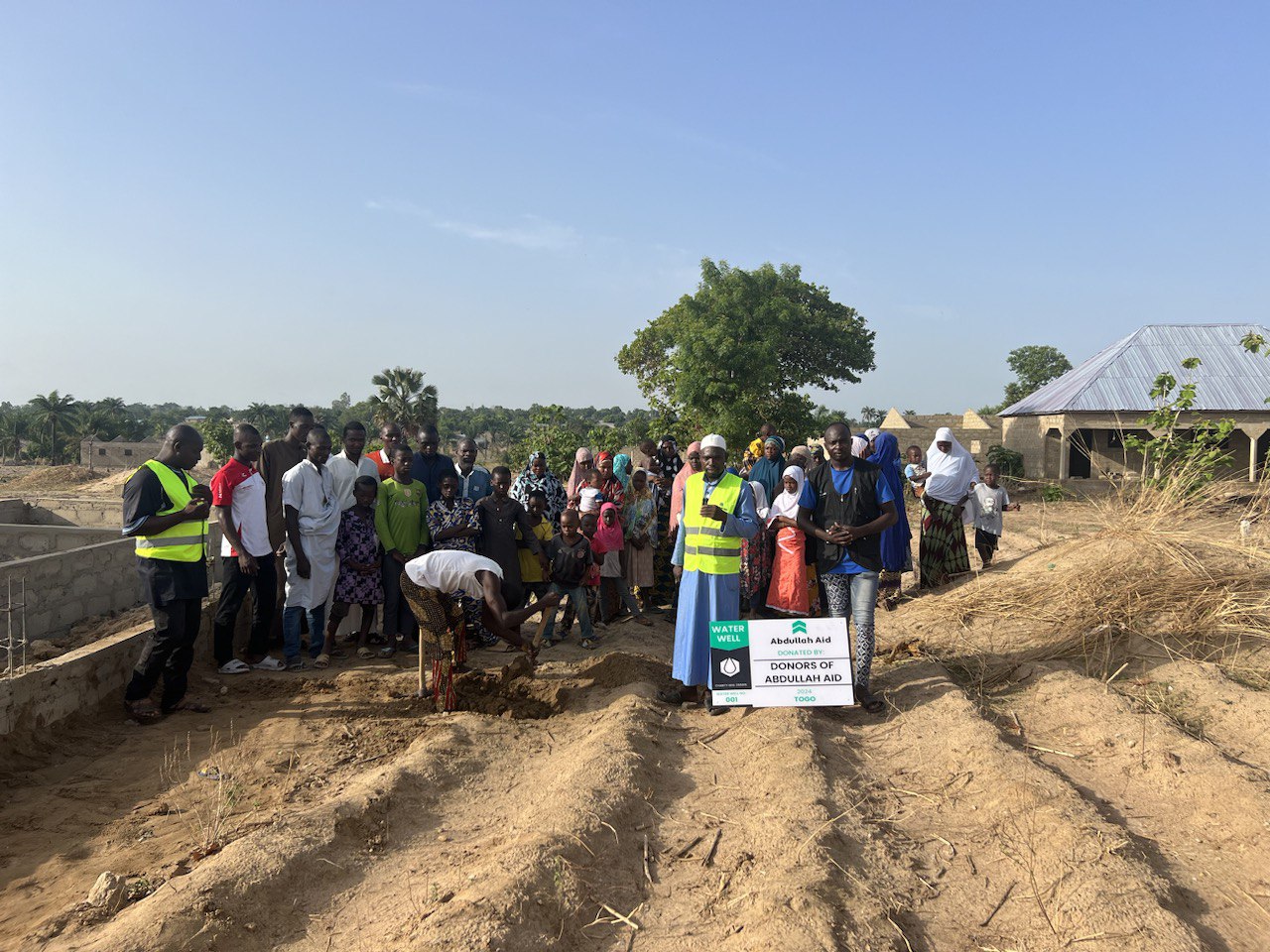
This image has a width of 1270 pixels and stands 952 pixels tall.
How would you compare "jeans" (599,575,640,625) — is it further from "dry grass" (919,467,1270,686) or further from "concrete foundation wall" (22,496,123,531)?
"concrete foundation wall" (22,496,123,531)

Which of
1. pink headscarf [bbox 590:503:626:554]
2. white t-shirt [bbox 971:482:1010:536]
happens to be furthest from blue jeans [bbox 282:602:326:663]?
white t-shirt [bbox 971:482:1010:536]

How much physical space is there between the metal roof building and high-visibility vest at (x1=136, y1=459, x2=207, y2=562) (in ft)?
73.9

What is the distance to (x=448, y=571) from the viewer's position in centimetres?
549

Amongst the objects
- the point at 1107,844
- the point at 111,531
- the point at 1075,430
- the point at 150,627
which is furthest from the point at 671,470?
the point at 1075,430

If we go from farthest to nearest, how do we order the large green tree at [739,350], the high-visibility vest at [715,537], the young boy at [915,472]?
the large green tree at [739,350], the young boy at [915,472], the high-visibility vest at [715,537]

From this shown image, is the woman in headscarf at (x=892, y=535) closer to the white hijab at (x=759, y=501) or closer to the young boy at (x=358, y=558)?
the white hijab at (x=759, y=501)

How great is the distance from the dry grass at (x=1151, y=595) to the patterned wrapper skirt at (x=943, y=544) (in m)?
1.60

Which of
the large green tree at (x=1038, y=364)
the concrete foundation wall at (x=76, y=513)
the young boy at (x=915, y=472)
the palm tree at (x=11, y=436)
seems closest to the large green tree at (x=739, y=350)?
the young boy at (x=915, y=472)

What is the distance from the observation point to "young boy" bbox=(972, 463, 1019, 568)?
9516mm

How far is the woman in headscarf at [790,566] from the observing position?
7.08 meters

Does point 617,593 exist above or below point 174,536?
below

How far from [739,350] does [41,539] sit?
54.0 ft

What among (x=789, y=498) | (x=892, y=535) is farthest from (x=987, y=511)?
(x=789, y=498)

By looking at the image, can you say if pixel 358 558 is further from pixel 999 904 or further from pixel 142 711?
pixel 999 904
